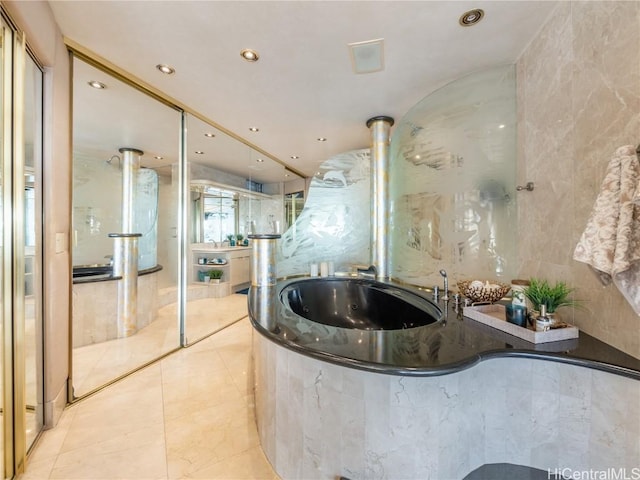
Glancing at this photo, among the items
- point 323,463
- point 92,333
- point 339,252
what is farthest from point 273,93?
point 92,333

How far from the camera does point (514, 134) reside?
1859mm

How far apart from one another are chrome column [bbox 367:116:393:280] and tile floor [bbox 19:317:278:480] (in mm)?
1714

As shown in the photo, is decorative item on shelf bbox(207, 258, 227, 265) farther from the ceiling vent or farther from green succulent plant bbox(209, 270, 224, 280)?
the ceiling vent

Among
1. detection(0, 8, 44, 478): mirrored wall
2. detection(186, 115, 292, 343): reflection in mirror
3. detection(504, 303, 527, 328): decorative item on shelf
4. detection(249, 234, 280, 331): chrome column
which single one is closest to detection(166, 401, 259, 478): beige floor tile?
detection(0, 8, 44, 478): mirrored wall

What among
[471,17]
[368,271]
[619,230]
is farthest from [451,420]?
[471,17]

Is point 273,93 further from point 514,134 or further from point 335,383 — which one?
point 335,383

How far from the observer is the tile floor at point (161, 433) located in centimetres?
134

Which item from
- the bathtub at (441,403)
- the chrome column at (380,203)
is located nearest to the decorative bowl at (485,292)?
the bathtub at (441,403)

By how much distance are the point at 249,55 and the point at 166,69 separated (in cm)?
71

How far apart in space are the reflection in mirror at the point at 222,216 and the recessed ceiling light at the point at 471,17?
258 centimetres

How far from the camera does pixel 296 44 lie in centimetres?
172

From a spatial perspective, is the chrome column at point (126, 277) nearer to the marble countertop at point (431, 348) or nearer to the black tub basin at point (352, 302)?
the black tub basin at point (352, 302)

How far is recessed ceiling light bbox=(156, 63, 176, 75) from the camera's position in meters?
1.96

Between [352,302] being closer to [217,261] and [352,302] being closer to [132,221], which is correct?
[132,221]
